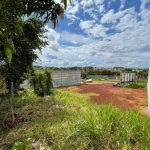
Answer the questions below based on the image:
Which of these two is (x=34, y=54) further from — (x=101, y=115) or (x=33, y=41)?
(x=101, y=115)

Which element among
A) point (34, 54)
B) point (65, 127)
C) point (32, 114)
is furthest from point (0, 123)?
point (34, 54)

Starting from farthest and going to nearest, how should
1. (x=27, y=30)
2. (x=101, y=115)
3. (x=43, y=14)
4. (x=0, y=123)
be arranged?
(x=27, y=30) < (x=0, y=123) < (x=101, y=115) < (x=43, y=14)

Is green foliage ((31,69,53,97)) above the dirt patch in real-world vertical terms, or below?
above

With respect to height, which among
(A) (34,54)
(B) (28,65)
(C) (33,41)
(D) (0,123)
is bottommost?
(D) (0,123)

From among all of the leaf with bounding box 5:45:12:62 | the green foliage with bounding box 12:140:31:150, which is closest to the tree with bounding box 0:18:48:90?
the green foliage with bounding box 12:140:31:150

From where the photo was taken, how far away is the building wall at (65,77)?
16.8 m

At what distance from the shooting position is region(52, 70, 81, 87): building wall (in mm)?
16781

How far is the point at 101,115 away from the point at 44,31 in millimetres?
4640

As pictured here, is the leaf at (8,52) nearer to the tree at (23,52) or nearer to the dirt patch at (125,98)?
the dirt patch at (125,98)

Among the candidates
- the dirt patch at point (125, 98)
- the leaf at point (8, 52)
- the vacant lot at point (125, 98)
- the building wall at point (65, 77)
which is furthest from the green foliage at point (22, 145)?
the building wall at point (65, 77)

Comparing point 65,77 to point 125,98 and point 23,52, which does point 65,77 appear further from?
point 23,52

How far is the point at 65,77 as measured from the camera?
18.4m

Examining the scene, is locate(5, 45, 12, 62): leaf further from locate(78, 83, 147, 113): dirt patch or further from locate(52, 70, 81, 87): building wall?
locate(52, 70, 81, 87): building wall

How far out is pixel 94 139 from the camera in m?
2.12
